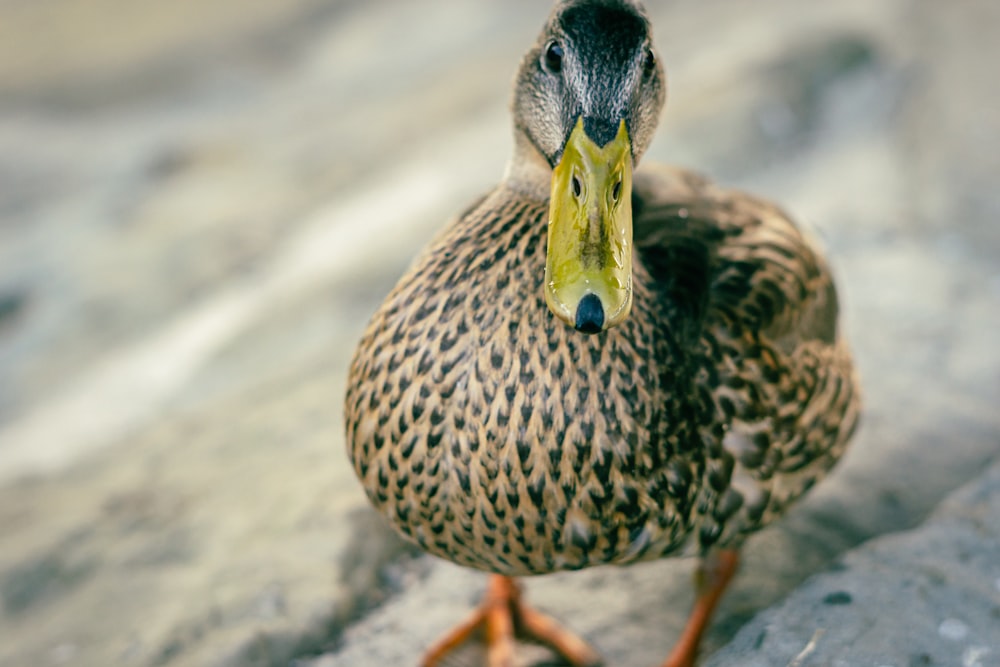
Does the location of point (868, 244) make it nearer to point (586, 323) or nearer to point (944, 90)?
point (944, 90)

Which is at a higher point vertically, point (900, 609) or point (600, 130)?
point (600, 130)

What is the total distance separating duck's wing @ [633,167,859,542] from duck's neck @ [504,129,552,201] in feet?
0.76

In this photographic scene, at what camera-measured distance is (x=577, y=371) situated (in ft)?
5.75

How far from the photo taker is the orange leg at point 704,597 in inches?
88.2

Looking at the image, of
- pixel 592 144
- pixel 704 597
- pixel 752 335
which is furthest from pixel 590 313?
pixel 704 597

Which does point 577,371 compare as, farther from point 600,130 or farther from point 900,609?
point 900,609

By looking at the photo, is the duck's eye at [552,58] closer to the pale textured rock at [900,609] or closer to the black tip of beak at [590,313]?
the black tip of beak at [590,313]

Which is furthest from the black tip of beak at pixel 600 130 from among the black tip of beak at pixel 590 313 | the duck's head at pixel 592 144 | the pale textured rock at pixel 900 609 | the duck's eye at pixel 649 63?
the pale textured rock at pixel 900 609

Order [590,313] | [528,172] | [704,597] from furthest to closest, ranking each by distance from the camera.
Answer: [704,597], [528,172], [590,313]

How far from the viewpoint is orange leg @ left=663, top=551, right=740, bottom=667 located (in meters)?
2.24

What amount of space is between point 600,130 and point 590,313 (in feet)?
1.03

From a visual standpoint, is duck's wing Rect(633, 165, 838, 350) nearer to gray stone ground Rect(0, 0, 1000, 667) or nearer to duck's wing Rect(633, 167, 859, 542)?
duck's wing Rect(633, 167, 859, 542)

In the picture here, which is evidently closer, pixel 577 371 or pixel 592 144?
pixel 592 144

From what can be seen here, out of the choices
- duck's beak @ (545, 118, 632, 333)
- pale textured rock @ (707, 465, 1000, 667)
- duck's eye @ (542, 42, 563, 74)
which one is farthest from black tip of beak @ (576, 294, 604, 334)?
pale textured rock @ (707, 465, 1000, 667)
